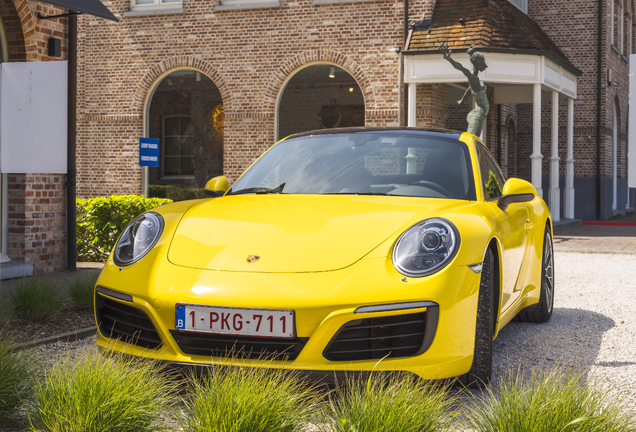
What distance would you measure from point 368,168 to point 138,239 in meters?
1.47

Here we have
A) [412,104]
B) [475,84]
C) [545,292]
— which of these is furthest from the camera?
[412,104]

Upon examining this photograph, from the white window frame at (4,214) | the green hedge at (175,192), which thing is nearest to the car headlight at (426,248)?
the white window frame at (4,214)

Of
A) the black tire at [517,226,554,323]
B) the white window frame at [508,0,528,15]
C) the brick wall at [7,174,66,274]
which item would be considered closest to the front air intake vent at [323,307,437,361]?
the black tire at [517,226,554,323]

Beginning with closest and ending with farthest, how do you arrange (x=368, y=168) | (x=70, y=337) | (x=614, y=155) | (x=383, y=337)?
1. (x=383, y=337)
2. (x=368, y=168)
3. (x=70, y=337)
4. (x=614, y=155)

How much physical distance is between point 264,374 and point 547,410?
1.12 metres

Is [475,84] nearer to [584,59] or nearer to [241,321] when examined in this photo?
[584,59]

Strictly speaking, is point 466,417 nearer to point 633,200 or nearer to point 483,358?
point 483,358

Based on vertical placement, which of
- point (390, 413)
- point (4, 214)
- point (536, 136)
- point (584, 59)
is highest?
point (584, 59)

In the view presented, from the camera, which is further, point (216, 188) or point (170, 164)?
point (170, 164)

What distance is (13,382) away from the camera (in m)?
3.01

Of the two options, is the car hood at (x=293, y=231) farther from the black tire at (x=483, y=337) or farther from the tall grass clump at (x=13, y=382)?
the tall grass clump at (x=13, y=382)

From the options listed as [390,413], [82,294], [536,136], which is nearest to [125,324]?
[390,413]

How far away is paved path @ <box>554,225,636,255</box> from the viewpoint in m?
12.4

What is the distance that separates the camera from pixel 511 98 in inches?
778
